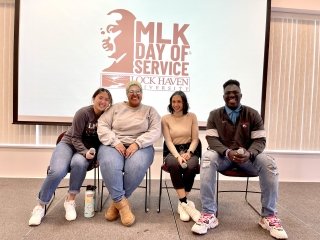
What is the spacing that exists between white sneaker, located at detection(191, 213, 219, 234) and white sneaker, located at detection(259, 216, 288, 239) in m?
0.38

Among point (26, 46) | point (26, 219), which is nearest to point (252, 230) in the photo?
point (26, 219)

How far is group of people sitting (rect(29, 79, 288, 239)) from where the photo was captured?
6.60 feet

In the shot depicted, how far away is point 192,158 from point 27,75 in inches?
90.8

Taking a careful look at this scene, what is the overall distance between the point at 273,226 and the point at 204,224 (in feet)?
1.70

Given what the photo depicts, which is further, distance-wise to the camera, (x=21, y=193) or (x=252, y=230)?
(x=21, y=193)

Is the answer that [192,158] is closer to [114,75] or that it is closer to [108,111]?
[108,111]

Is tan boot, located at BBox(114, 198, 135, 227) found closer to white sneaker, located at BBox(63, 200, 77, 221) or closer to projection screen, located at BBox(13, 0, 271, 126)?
white sneaker, located at BBox(63, 200, 77, 221)

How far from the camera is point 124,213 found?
2051 mm

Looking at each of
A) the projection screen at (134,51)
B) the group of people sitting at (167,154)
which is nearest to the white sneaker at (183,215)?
the group of people sitting at (167,154)

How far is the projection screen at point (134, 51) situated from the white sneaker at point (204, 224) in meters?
1.57

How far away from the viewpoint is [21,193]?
275cm

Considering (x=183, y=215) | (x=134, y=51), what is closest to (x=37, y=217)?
(x=183, y=215)

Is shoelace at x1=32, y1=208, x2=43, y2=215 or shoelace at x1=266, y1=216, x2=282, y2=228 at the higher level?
shoelace at x1=266, y1=216, x2=282, y2=228

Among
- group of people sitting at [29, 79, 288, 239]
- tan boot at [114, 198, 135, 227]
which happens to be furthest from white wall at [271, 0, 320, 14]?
tan boot at [114, 198, 135, 227]
